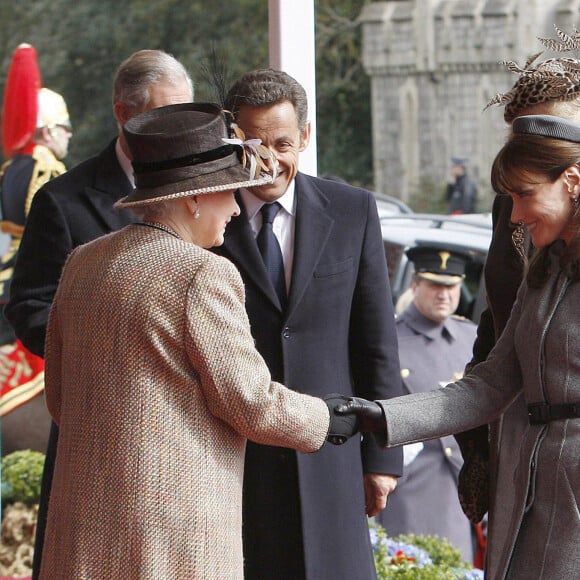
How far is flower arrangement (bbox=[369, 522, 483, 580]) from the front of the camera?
468 centimetres

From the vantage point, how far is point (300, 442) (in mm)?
2869

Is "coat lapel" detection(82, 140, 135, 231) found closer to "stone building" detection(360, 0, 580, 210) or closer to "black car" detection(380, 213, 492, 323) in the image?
"black car" detection(380, 213, 492, 323)

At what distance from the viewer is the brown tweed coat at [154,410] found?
8.78 ft

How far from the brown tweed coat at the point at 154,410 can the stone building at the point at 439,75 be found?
75.7 ft

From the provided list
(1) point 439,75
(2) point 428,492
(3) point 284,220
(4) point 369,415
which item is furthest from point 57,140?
(1) point 439,75

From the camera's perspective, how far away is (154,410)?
→ 2.68 m

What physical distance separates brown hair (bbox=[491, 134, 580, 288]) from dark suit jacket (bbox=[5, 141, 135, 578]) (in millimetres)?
1125

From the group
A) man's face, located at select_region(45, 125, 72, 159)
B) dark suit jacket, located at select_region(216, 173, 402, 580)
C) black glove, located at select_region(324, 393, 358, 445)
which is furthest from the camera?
man's face, located at select_region(45, 125, 72, 159)

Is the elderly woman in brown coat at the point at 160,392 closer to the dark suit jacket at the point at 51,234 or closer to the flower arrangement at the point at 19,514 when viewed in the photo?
the dark suit jacket at the point at 51,234

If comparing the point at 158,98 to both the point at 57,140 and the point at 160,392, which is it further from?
the point at 57,140

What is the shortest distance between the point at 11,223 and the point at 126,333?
15.6 feet

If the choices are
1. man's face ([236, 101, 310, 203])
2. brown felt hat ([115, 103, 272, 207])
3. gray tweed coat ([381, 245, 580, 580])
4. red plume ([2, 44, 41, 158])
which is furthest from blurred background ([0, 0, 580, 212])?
brown felt hat ([115, 103, 272, 207])

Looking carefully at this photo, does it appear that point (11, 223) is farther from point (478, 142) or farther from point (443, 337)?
point (478, 142)

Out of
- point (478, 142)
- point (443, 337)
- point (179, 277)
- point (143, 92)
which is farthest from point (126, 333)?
point (478, 142)
